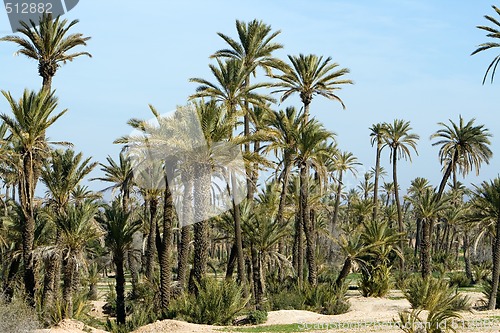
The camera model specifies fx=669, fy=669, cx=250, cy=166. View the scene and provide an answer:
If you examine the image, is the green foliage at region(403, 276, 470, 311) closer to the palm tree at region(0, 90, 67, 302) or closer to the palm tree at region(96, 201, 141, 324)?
the palm tree at region(96, 201, 141, 324)

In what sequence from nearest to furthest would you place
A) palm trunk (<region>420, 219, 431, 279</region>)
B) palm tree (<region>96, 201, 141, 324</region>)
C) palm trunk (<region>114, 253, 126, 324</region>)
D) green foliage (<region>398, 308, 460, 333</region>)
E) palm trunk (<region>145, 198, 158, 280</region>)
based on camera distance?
green foliage (<region>398, 308, 460, 333</region>) → palm trunk (<region>114, 253, 126, 324</region>) → palm tree (<region>96, 201, 141, 324</region>) → palm trunk (<region>145, 198, 158, 280</region>) → palm trunk (<region>420, 219, 431, 279</region>)

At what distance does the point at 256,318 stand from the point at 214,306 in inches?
69.1

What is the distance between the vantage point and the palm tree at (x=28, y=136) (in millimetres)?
28078

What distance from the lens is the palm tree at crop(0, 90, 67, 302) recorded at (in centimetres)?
2808

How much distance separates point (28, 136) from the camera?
2795 centimetres

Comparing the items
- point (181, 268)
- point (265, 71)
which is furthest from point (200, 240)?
point (265, 71)

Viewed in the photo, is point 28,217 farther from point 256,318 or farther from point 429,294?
point 429,294

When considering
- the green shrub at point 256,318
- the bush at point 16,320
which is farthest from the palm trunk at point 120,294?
the bush at point 16,320

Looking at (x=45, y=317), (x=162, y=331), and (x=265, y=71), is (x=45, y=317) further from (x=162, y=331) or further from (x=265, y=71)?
(x=265, y=71)

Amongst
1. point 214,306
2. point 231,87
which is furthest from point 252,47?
point 214,306

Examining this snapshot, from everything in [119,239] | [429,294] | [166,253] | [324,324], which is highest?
[119,239]

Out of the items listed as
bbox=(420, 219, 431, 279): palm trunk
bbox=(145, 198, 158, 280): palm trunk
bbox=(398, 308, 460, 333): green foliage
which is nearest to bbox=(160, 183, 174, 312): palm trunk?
bbox=(145, 198, 158, 280): palm trunk

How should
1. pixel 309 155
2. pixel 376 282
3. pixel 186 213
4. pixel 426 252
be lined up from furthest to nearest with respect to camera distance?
1. pixel 426 252
2. pixel 376 282
3. pixel 309 155
4. pixel 186 213

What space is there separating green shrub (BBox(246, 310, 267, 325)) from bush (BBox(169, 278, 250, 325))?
50 centimetres
